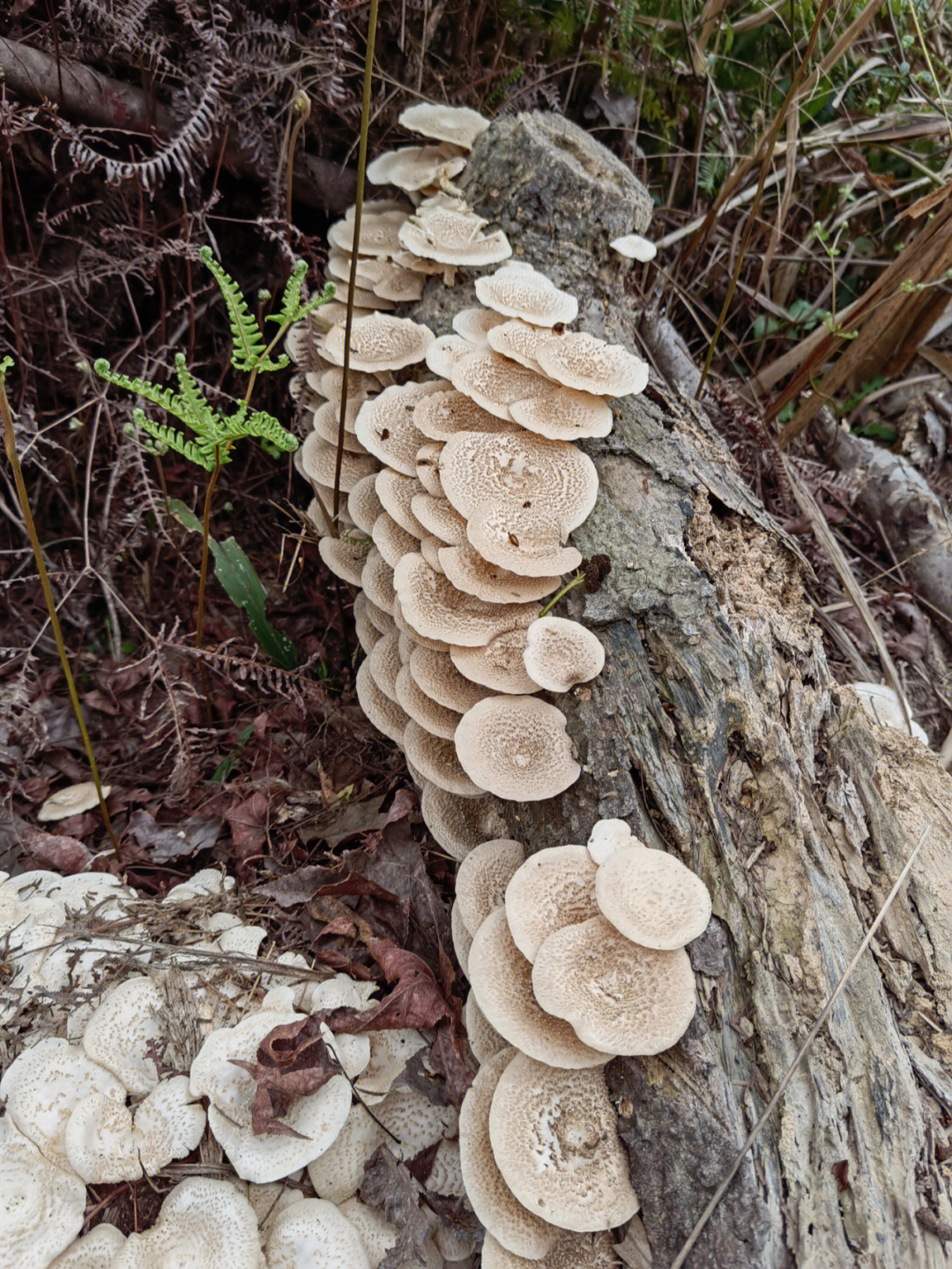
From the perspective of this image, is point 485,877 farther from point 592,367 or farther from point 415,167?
point 415,167

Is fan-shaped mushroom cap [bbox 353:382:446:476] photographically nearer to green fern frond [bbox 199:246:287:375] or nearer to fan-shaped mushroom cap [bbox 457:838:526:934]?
green fern frond [bbox 199:246:287:375]

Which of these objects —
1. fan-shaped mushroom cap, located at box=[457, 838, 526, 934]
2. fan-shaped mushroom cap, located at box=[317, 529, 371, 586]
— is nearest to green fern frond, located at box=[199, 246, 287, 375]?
fan-shaped mushroom cap, located at box=[317, 529, 371, 586]

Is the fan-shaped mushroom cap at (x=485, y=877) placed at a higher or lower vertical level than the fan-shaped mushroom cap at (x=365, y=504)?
lower

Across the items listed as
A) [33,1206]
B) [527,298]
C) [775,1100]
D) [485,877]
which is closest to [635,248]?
[527,298]

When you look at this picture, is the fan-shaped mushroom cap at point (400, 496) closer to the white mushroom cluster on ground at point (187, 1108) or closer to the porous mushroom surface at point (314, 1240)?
the white mushroom cluster on ground at point (187, 1108)

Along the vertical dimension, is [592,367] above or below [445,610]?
above

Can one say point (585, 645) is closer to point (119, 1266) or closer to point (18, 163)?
point (119, 1266)

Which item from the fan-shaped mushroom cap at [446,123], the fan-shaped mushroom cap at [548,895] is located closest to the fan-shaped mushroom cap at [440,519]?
the fan-shaped mushroom cap at [548,895]
